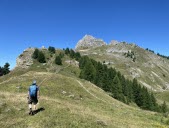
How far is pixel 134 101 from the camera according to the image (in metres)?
144

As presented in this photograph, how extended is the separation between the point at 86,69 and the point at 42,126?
363 feet

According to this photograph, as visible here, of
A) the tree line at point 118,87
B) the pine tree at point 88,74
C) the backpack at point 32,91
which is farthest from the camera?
the pine tree at point 88,74

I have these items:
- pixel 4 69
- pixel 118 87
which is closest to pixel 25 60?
pixel 4 69

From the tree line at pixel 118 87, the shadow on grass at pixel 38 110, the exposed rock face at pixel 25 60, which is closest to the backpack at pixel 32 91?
the shadow on grass at pixel 38 110

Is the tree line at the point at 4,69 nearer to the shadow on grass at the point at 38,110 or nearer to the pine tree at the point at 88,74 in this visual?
the pine tree at the point at 88,74

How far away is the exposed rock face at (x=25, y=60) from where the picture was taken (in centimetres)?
15368

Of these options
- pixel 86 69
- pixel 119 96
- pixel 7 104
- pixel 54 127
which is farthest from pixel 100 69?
pixel 54 127

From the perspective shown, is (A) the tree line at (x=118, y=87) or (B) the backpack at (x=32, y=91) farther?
(A) the tree line at (x=118, y=87)

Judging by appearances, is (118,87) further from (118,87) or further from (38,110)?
(38,110)

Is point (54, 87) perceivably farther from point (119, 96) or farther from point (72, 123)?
point (119, 96)

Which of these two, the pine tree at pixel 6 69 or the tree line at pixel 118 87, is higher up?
the pine tree at pixel 6 69

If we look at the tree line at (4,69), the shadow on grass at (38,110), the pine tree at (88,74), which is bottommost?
the shadow on grass at (38,110)

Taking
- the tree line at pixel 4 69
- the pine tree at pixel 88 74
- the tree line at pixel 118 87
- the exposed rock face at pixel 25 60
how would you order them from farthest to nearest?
1. the tree line at pixel 4 69
2. the exposed rock face at pixel 25 60
3. the pine tree at pixel 88 74
4. the tree line at pixel 118 87

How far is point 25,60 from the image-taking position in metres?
165
